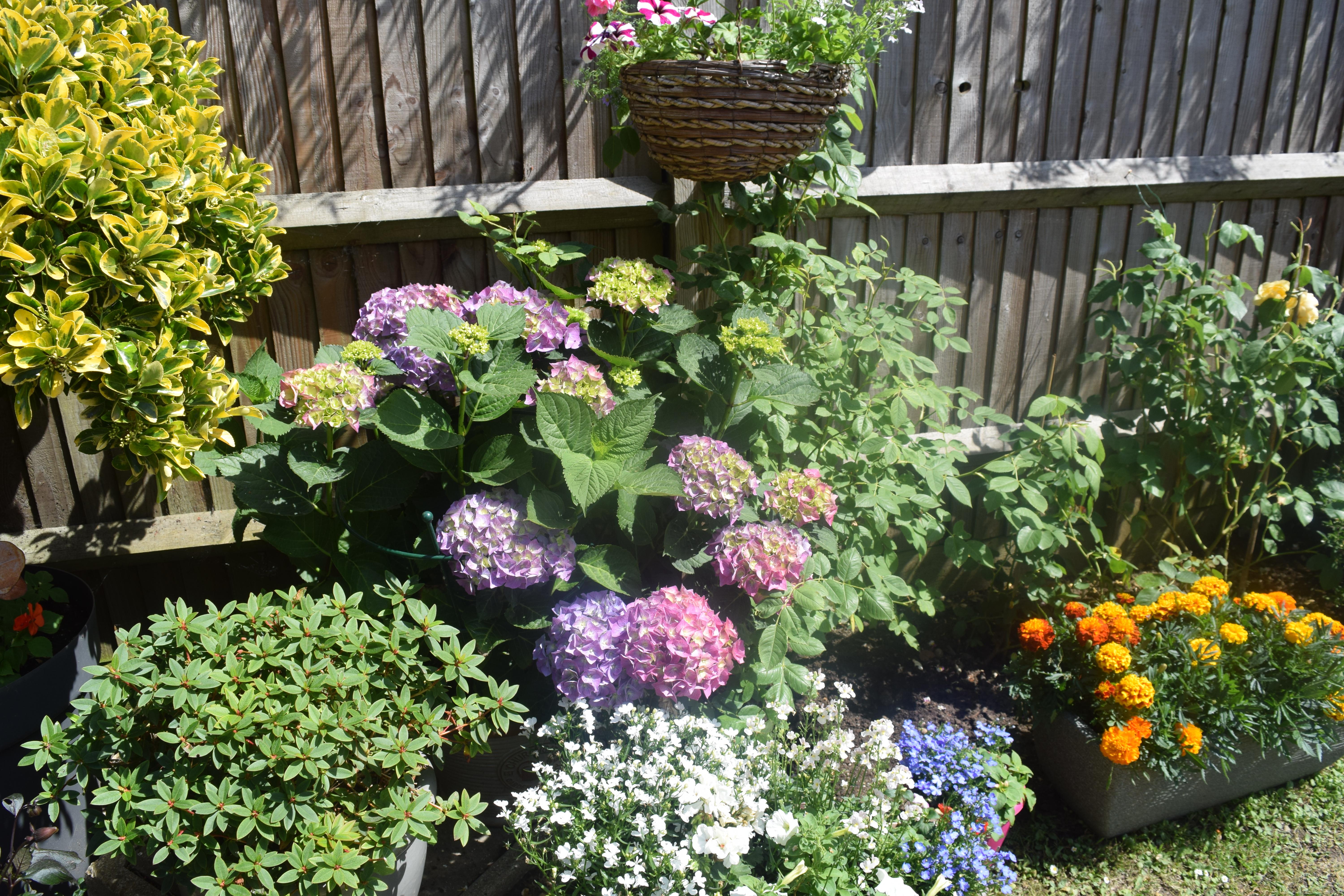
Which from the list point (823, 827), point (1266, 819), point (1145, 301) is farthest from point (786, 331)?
point (1266, 819)

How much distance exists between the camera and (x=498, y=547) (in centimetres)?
168

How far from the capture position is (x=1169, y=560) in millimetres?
2742

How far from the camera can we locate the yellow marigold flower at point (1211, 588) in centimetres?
228

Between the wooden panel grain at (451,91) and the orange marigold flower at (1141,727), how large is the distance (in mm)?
2112

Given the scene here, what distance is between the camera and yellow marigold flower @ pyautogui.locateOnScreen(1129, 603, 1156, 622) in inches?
86.4

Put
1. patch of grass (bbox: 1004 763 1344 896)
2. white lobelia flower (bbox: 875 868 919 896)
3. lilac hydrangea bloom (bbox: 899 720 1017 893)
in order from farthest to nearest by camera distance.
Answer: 1. patch of grass (bbox: 1004 763 1344 896)
2. lilac hydrangea bloom (bbox: 899 720 1017 893)
3. white lobelia flower (bbox: 875 868 919 896)

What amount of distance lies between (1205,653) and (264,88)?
8.87 feet

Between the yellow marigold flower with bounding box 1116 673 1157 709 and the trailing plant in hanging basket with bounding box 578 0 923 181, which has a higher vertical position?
the trailing plant in hanging basket with bounding box 578 0 923 181

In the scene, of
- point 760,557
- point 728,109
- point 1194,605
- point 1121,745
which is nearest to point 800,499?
point 760,557

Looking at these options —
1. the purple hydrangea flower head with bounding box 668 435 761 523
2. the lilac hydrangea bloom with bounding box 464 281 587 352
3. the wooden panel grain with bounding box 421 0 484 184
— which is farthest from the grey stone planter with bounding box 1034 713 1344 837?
the wooden panel grain with bounding box 421 0 484 184

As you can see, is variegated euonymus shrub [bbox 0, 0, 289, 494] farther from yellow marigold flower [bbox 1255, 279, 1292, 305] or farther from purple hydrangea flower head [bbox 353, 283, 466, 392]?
yellow marigold flower [bbox 1255, 279, 1292, 305]

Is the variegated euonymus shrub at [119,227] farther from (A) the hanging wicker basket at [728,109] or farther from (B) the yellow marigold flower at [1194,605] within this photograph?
(B) the yellow marigold flower at [1194,605]

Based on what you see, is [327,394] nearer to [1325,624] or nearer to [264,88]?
[264,88]

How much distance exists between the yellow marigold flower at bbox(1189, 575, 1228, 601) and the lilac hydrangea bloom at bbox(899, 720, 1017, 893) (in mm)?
753
